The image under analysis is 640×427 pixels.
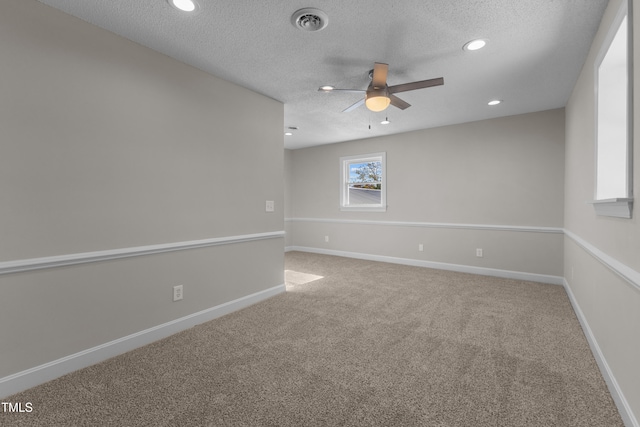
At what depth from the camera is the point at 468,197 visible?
15.2 ft

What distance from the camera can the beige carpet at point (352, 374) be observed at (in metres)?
1.53

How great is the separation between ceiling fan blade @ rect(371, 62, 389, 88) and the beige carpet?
7.00 ft

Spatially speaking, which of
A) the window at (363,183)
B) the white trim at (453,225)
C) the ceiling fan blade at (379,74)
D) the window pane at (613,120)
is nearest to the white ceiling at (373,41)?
the ceiling fan blade at (379,74)

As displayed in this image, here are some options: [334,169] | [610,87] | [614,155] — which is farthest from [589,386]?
[334,169]

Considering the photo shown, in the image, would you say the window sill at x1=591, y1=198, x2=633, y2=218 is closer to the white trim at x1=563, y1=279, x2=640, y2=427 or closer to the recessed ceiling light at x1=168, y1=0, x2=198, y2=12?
the white trim at x1=563, y1=279, x2=640, y2=427

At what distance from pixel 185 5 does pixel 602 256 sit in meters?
3.12

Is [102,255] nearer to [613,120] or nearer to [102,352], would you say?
[102,352]

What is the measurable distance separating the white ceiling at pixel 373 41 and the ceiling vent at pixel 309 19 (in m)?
0.04

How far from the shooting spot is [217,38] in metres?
2.23

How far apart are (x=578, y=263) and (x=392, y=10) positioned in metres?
2.92

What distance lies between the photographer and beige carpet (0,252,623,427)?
1526 millimetres

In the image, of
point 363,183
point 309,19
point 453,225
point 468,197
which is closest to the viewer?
point 309,19

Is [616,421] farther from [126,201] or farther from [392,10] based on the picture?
[126,201]

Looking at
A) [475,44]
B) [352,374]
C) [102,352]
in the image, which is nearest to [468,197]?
[475,44]
